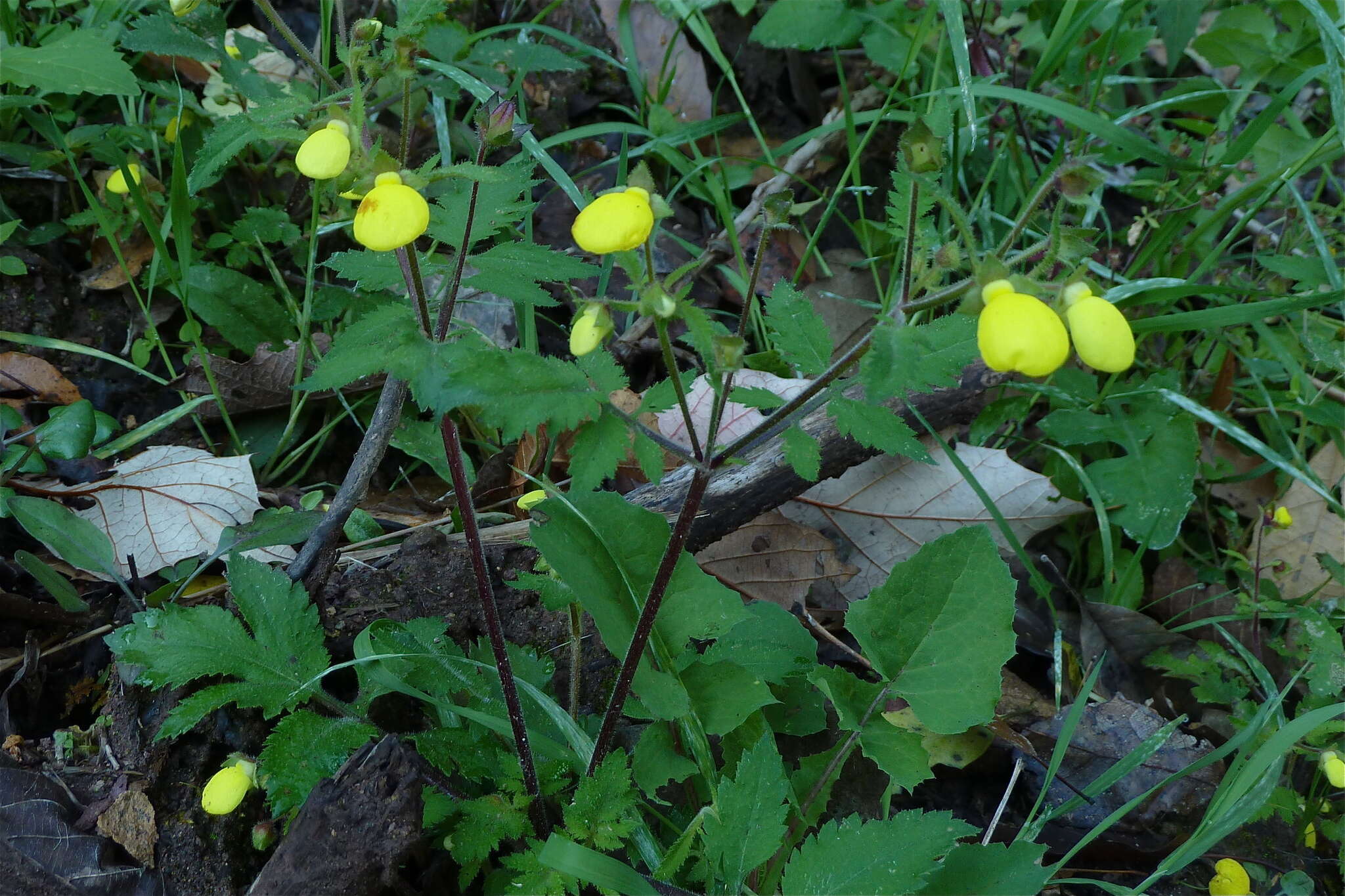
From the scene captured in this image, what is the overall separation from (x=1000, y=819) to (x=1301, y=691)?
1216 millimetres

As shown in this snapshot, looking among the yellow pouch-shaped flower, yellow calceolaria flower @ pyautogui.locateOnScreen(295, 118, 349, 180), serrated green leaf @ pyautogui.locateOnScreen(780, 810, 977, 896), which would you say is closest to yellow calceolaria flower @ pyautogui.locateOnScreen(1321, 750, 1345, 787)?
the yellow pouch-shaped flower

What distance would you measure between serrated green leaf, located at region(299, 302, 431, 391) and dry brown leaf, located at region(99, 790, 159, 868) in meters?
1.15

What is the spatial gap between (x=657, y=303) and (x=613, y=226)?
0.47ft

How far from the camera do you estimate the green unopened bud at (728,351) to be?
1.50m

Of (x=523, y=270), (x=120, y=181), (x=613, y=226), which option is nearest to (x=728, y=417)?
(x=523, y=270)

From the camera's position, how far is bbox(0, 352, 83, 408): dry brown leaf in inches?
114

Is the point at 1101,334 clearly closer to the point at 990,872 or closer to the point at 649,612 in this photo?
the point at 649,612

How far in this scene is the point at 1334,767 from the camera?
238 centimetres

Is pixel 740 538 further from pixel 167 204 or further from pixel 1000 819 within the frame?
pixel 167 204

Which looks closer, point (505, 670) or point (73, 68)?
point (505, 670)

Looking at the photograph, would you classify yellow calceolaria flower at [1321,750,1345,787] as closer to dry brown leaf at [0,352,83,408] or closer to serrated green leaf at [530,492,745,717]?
serrated green leaf at [530,492,745,717]

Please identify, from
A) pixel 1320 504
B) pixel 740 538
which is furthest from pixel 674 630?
pixel 1320 504

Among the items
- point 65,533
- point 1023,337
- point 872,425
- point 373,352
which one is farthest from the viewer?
point 65,533

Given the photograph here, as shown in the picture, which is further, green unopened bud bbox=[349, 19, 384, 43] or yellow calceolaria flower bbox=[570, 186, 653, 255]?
green unopened bud bbox=[349, 19, 384, 43]
